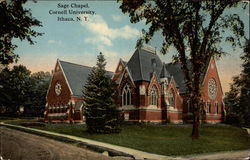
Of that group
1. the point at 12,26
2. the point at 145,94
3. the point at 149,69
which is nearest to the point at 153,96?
the point at 145,94

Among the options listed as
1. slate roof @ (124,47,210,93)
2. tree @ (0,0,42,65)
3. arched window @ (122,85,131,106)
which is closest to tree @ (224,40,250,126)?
slate roof @ (124,47,210,93)

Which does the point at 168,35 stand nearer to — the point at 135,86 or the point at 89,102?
the point at 89,102

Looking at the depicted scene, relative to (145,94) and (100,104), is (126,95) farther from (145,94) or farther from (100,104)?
(100,104)

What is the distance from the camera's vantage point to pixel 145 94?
22625mm

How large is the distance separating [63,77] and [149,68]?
9544mm

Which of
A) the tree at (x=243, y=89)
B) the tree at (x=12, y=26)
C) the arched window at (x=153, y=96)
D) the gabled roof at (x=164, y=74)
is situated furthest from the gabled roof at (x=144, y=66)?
the tree at (x=12, y=26)

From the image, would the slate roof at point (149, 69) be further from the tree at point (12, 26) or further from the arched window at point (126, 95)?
the tree at point (12, 26)

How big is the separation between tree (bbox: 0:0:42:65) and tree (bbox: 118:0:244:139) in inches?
200

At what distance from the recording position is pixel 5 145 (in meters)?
9.55

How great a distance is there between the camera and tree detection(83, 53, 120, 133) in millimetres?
16297

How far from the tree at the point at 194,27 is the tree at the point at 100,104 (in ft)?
18.8

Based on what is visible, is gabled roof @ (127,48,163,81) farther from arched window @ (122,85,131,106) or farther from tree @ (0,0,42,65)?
tree @ (0,0,42,65)

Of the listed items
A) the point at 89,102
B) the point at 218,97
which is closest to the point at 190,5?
the point at 89,102

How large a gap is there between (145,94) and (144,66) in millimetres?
2772
